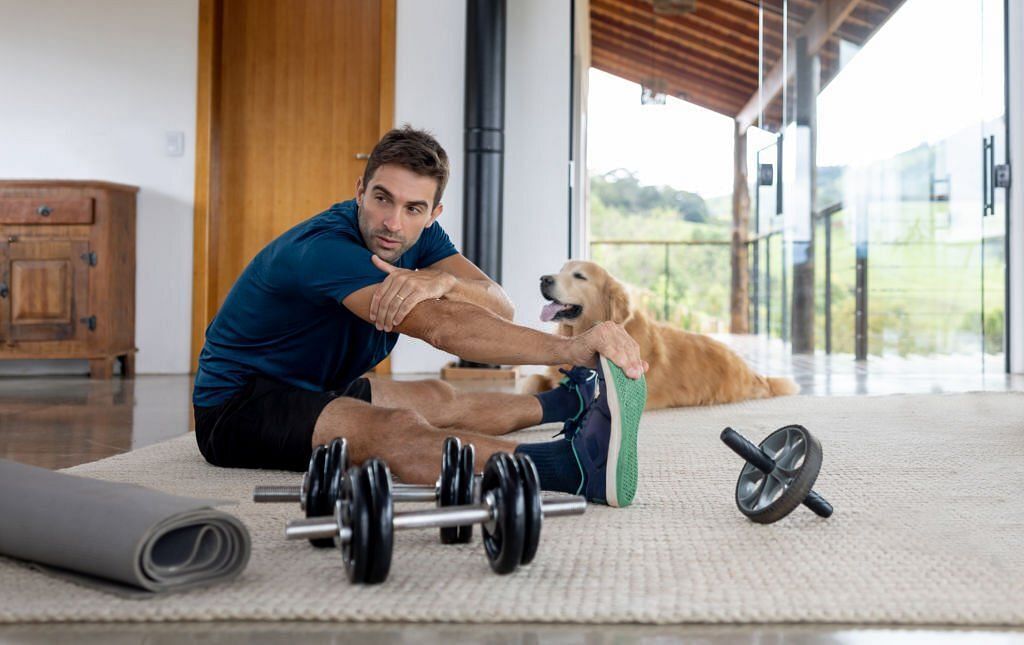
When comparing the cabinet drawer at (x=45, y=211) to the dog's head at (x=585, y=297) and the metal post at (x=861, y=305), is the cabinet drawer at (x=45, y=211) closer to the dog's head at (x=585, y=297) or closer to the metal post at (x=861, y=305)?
the dog's head at (x=585, y=297)

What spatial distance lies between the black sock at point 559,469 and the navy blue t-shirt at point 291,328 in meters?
0.49

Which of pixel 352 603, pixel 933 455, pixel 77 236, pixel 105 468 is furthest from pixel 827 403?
pixel 77 236

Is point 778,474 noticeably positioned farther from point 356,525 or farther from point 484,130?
point 484,130

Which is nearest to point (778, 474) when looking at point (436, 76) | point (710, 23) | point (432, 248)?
point (432, 248)

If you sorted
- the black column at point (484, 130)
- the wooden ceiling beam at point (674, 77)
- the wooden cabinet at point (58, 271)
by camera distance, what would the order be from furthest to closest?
the wooden ceiling beam at point (674, 77) < the black column at point (484, 130) < the wooden cabinet at point (58, 271)

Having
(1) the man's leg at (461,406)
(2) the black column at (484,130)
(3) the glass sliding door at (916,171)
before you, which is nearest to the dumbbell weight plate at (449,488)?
(1) the man's leg at (461,406)

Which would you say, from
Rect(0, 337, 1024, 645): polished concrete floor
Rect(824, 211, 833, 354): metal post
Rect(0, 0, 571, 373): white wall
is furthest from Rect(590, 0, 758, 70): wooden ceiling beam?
Rect(0, 337, 1024, 645): polished concrete floor

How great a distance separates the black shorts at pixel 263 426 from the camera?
Answer: 6.13 ft

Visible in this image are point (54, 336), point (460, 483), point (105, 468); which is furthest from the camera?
point (54, 336)

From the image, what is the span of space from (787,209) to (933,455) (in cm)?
329

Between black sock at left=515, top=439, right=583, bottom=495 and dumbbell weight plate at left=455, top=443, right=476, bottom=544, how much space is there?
325 mm

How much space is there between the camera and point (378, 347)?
2146mm

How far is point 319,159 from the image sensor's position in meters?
5.19

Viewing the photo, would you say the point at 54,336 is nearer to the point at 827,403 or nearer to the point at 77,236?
the point at 77,236
